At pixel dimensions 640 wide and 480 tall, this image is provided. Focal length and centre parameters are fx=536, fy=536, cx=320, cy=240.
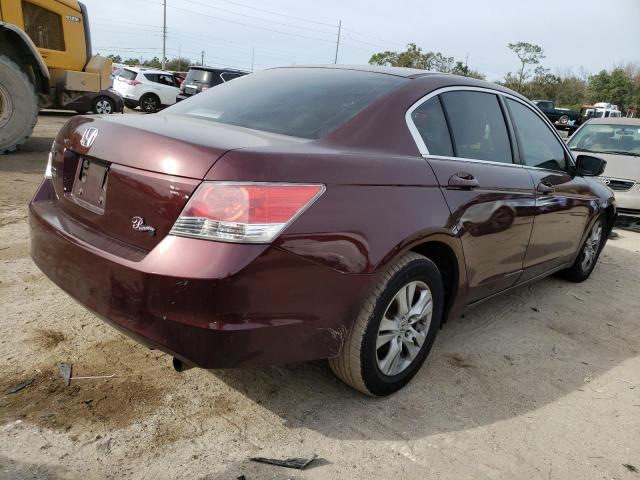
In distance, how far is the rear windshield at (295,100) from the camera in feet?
8.34

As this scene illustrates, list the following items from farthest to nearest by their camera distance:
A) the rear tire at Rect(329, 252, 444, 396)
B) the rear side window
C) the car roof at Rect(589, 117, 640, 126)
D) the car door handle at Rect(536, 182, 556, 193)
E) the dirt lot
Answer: the car roof at Rect(589, 117, 640, 126) → the rear side window → the car door handle at Rect(536, 182, 556, 193) → the rear tire at Rect(329, 252, 444, 396) → the dirt lot

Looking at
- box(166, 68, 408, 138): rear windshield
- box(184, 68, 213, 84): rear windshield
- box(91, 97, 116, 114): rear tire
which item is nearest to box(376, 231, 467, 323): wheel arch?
box(166, 68, 408, 138): rear windshield

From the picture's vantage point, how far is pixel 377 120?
2.54 metres

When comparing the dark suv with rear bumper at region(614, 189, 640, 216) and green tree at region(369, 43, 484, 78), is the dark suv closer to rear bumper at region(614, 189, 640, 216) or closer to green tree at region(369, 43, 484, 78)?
rear bumper at region(614, 189, 640, 216)

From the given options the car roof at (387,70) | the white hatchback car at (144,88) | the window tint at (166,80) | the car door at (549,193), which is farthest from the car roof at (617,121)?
the window tint at (166,80)

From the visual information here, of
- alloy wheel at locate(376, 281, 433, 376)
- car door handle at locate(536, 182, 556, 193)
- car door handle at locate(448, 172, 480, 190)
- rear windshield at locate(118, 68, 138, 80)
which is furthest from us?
rear windshield at locate(118, 68, 138, 80)

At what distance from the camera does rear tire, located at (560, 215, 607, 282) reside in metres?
4.83

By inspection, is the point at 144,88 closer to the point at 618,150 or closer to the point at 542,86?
the point at 618,150

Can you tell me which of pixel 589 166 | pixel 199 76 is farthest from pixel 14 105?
pixel 199 76

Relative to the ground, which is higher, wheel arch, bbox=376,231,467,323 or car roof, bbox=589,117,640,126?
car roof, bbox=589,117,640,126

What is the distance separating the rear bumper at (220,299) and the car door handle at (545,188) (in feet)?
6.15

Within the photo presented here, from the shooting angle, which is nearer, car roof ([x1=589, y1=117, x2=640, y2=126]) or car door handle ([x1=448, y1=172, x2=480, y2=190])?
car door handle ([x1=448, y1=172, x2=480, y2=190])

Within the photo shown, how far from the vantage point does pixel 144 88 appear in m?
18.7

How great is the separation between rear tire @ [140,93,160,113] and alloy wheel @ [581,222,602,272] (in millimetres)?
16931
